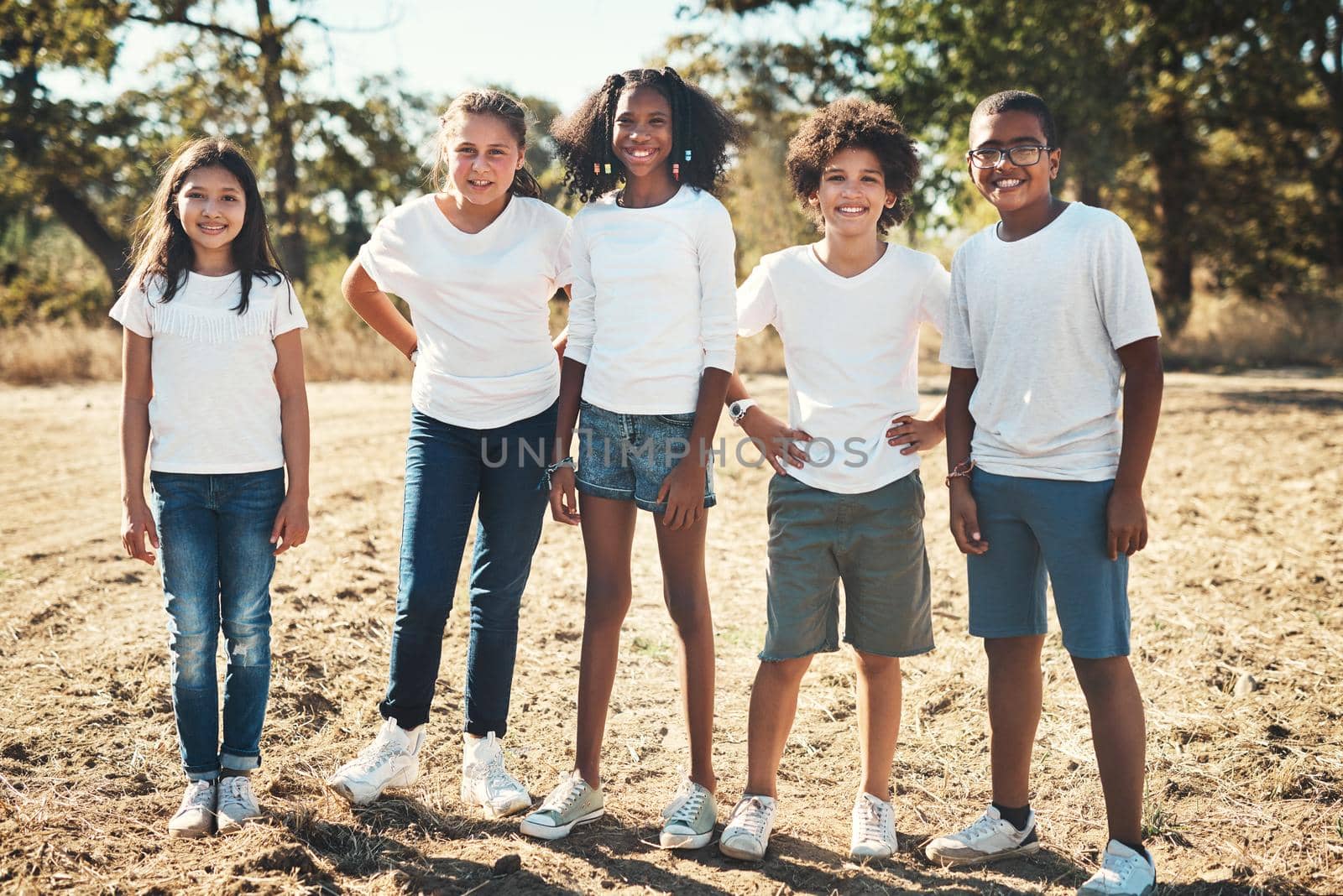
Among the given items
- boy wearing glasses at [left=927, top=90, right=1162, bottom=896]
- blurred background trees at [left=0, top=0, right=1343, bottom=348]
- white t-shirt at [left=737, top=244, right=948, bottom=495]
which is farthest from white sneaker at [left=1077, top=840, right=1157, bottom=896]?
blurred background trees at [left=0, top=0, right=1343, bottom=348]

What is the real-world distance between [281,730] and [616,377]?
69.8 inches

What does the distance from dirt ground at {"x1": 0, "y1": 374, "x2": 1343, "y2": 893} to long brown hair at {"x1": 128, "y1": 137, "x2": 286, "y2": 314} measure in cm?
143

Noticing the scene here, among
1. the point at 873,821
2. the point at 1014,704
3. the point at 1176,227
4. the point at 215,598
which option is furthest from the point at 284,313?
the point at 1176,227

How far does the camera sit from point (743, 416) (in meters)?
3.05

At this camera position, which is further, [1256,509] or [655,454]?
[1256,509]

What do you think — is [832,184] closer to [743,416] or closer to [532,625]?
[743,416]

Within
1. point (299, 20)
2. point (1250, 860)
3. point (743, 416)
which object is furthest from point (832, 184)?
point (299, 20)

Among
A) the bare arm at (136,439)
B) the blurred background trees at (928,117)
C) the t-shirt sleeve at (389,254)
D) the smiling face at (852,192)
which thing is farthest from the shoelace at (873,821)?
the blurred background trees at (928,117)

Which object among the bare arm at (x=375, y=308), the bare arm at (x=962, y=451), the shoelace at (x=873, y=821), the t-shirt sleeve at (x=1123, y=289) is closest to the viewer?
the t-shirt sleeve at (x=1123, y=289)

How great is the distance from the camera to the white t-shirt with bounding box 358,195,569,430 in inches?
119

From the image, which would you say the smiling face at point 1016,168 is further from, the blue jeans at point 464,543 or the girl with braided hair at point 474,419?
the blue jeans at point 464,543

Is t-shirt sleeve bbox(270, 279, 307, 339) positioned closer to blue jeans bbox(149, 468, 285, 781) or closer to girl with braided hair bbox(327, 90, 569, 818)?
girl with braided hair bbox(327, 90, 569, 818)

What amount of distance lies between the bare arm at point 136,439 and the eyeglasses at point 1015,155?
2256 mm

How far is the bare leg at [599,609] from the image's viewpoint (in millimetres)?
2918
